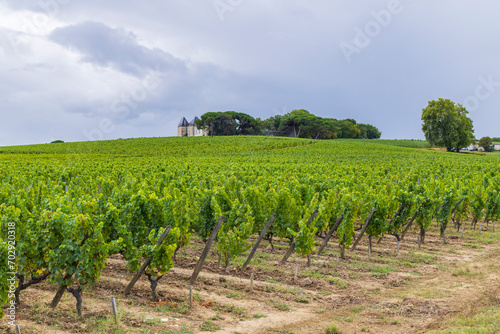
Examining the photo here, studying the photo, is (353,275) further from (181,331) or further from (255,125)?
(255,125)

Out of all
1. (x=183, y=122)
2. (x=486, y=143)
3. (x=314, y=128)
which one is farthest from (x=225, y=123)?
(x=486, y=143)

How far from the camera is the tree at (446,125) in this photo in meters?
80.9

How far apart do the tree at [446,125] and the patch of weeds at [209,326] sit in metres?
84.0

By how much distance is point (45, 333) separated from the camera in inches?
255

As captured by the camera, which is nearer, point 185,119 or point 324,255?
point 324,255

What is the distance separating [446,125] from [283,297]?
83828 millimetres

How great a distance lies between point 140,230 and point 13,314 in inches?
135

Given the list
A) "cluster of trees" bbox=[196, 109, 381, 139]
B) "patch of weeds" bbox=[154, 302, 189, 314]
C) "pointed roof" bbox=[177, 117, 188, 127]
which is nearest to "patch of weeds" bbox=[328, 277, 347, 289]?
"patch of weeds" bbox=[154, 302, 189, 314]

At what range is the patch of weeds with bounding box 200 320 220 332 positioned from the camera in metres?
7.15

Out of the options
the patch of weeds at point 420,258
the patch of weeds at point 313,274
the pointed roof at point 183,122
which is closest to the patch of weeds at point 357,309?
the patch of weeds at point 313,274

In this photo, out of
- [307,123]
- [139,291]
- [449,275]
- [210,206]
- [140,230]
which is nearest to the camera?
[139,291]

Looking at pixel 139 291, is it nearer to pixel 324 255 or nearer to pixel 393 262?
pixel 324 255

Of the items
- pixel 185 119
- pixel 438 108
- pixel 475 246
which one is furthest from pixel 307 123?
pixel 475 246

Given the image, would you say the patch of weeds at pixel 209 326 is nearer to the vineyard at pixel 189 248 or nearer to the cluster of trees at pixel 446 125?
the vineyard at pixel 189 248
